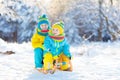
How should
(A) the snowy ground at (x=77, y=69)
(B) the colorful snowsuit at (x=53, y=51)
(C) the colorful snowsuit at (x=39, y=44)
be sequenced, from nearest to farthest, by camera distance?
(A) the snowy ground at (x=77, y=69) → (B) the colorful snowsuit at (x=53, y=51) → (C) the colorful snowsuit at (x=39, y=44)

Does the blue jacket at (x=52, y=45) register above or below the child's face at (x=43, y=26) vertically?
below

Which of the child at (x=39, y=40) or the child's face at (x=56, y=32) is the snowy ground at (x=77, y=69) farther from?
the child's face at (x=56, y=32)

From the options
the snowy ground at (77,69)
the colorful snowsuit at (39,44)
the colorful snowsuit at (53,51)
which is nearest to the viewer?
the snowy ground at (77,69)

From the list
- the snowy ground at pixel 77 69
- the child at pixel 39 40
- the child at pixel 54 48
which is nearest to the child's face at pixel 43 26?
the child at pixel 39 40

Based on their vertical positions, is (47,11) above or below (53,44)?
above

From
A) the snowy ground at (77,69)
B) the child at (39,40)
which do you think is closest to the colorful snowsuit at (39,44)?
the child at (39,40)

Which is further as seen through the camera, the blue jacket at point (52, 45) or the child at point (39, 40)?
the child at point (39, 40)

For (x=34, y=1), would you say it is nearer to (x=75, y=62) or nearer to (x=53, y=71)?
(x=75, y=62)

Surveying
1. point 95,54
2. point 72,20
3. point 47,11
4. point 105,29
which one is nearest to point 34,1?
point 47,11

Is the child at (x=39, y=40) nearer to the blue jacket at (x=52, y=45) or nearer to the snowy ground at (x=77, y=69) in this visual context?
the snowy ground at (x=77, y=69)

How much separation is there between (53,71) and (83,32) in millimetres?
18439

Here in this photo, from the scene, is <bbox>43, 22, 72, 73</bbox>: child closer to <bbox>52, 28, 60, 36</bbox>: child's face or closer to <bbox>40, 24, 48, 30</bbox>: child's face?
<bbox>52, 28, 60, 36</bbox>: child's face

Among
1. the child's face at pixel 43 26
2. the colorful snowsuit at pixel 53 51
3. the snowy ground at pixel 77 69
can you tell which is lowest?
the snowy ground at pixel 77 69

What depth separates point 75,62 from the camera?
30.1 feet
